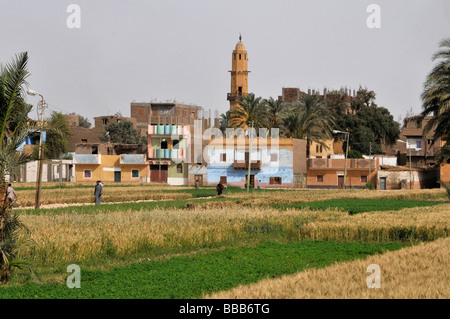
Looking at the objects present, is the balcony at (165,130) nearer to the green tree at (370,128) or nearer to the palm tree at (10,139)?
the green tree at (370,128)

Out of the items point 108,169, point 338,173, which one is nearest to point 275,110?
point 338,173

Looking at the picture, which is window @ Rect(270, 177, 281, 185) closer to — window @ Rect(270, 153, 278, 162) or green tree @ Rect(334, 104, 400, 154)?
window @ Rect(270, 153, 278, 162)

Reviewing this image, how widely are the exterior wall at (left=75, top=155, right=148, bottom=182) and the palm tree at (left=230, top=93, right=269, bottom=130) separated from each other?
14084mm

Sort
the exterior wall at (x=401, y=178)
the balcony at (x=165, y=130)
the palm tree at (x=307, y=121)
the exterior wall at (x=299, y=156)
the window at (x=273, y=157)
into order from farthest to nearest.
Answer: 1. the balcony at (x=165, y=130)
2. the palm tree at (x=307, y=121)
3. the exterior wall at (x=401, y=178)
4. the window at (x=273, y=157)
5. the exterior wall at (x=299, y=156)

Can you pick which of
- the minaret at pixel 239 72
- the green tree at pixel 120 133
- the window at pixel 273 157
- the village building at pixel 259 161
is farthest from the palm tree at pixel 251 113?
the green tree at pixel 120 133

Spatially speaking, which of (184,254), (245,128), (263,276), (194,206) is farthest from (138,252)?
(245,128)

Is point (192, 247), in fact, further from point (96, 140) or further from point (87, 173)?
point (96, 140)

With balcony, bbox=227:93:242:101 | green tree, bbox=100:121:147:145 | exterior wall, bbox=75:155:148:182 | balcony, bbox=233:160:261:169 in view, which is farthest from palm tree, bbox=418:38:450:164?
green tree, bbox=100:121:147:145

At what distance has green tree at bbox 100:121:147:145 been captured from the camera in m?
107

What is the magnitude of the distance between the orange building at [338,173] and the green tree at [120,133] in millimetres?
38652

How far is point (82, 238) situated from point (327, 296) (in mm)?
10142

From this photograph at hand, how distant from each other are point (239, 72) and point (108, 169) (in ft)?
105

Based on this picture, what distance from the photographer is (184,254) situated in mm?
20359

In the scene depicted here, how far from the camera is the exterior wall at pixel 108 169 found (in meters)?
83.2
